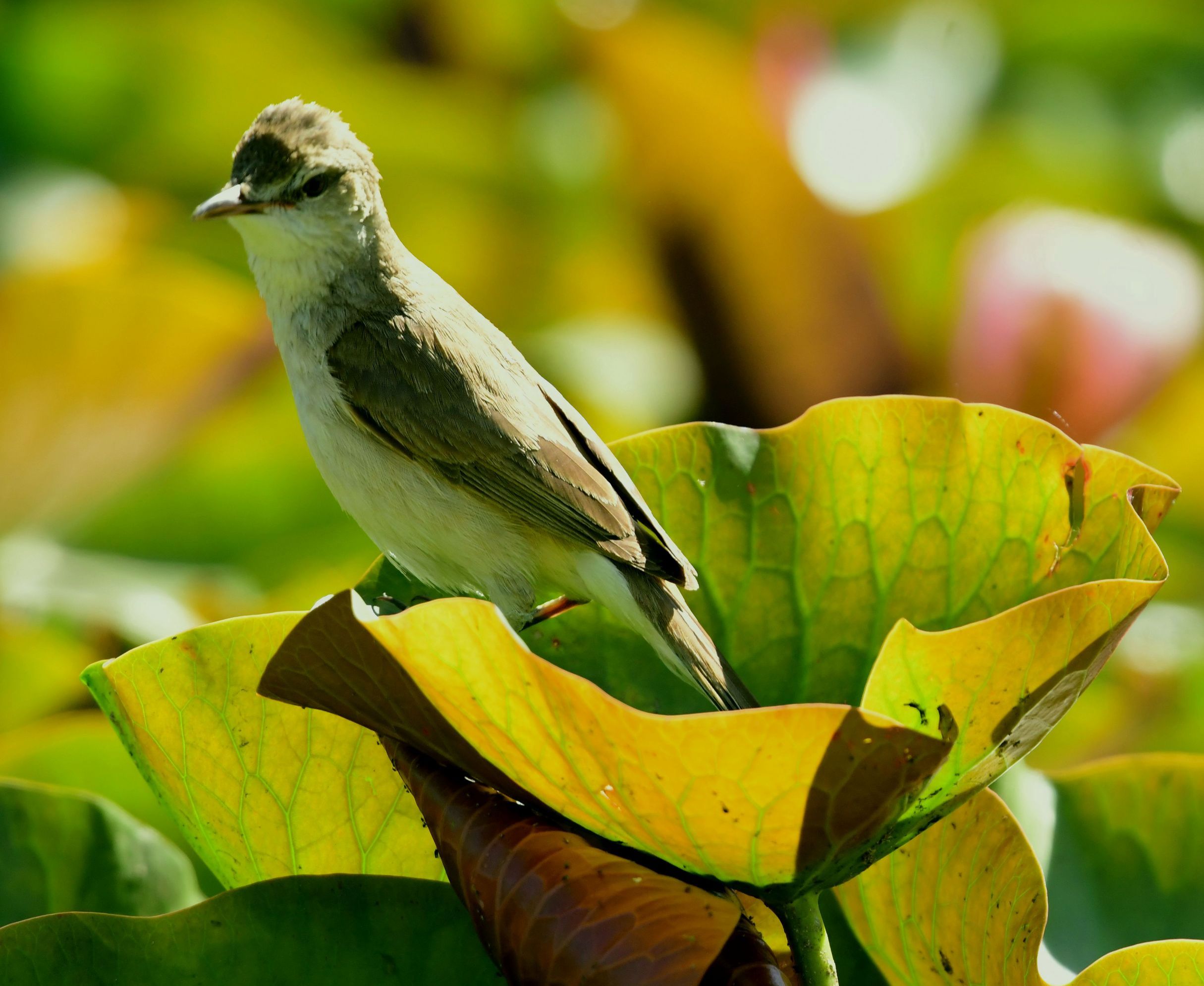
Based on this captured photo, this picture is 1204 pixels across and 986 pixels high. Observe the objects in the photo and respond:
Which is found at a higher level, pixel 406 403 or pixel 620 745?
pixel 406 403

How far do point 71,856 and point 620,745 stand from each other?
0.80 meters

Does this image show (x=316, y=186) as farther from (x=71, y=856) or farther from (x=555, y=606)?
(x=71, y=856)

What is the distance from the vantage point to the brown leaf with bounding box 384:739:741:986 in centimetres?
112

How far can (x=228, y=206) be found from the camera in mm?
2078

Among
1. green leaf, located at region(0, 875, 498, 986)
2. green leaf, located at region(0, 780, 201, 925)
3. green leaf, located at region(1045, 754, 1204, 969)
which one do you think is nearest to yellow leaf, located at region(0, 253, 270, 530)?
green leaf, located at region(0, 780, 201, 925)

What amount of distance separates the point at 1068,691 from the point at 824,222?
1825mm

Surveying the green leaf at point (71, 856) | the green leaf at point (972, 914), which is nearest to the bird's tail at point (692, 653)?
the green leaf at point (972, 914)

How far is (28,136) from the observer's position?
4.35m

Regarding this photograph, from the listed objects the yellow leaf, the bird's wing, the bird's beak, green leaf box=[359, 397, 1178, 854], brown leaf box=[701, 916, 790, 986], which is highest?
the bird's beak

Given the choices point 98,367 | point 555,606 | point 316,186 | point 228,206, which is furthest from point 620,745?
point 98,367

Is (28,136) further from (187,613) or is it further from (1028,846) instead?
(1028,846)

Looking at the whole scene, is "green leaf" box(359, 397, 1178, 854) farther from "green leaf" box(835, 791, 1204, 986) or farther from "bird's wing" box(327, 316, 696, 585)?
"bird's wing" box(327, 316, 696, 585)

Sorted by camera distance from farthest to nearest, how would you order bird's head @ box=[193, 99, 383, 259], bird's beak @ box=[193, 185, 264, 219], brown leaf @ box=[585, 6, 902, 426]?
brown leaf @ box=[585, 6, 902, 426], bird's head @ box=[193, 99, 383, 259], bird's beak @ box=[193, 185, 264, 219]

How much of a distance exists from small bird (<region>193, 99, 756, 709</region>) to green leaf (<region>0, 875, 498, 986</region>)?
0.73m
